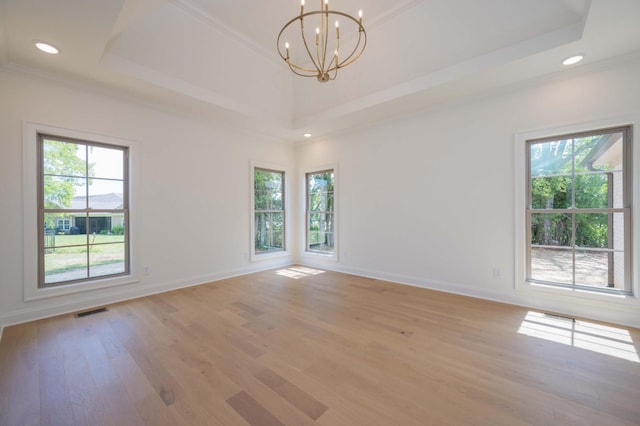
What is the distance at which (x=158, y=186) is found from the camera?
383 centimetres

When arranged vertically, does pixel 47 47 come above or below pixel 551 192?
above

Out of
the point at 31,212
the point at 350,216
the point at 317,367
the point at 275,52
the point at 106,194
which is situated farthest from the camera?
the point at 350,216

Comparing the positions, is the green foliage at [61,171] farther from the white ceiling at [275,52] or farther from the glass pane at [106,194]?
the white ceiling at [275,52]

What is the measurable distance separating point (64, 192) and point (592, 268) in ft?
20.3

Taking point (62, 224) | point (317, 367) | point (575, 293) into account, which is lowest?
point (317, 367)

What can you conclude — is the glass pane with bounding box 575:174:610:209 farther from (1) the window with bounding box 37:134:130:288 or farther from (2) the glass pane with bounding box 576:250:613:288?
(1) the window with bounding box 37:134:130:288

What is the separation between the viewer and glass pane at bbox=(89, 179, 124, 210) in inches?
133

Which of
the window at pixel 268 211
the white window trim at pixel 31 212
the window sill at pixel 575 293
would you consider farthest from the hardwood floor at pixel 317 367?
the window at pixel 268 211

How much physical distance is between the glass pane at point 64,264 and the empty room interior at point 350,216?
2cm

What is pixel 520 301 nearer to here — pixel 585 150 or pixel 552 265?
pixel 552 265

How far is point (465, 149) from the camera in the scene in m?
3.67

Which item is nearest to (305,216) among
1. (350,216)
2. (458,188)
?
(350,216)

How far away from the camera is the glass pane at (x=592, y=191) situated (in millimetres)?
2893

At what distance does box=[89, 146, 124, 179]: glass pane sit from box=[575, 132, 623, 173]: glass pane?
566cm
